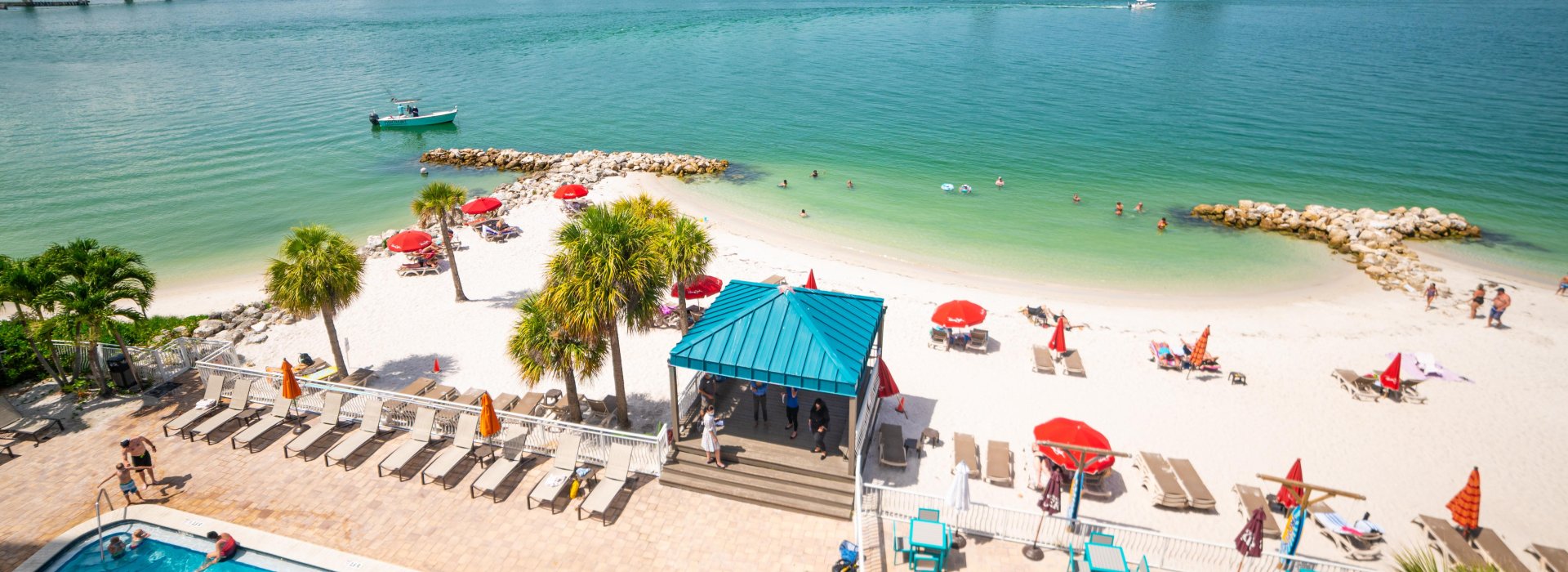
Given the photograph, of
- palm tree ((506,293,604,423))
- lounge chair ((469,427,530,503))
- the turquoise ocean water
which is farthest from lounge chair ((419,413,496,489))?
the turquoise ocean water

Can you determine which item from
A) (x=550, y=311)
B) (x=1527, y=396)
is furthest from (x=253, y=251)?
(x=1527, y=396)

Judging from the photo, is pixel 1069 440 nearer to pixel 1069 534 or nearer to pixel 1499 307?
pixel 1069 534

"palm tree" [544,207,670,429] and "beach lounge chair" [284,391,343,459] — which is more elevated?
"palm tree" [544,207,670,429]

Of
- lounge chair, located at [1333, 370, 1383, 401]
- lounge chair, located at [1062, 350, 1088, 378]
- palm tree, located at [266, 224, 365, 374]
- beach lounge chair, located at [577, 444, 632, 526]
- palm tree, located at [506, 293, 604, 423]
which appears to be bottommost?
lounge chair, located at [1333, 370, 1383, 401]

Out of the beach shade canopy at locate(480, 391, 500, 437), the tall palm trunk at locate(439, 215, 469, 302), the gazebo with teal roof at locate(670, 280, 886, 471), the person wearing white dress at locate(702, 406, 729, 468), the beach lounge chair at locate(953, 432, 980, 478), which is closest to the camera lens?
the gazebo with teal roof at locate(670, 280, 886, 471)

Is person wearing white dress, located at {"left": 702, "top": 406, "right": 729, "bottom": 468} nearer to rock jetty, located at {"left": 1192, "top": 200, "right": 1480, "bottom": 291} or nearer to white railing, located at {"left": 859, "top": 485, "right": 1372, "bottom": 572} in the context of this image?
white railing, located at {"left": 859, "top": 485, "right": 1372, "bottom": 572}

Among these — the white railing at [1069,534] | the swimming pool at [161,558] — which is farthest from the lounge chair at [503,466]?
the white railing at [1069,534]

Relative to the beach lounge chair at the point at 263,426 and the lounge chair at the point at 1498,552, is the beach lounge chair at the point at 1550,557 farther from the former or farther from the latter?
the beach lounge chair at the point at 263,426
